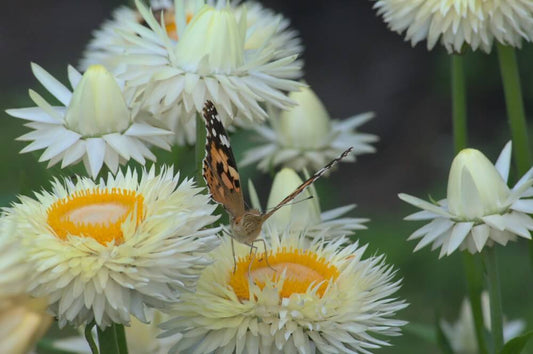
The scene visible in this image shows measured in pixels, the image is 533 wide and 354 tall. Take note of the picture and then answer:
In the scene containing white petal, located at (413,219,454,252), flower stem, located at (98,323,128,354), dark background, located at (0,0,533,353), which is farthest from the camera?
dark background, located at (0,0,533,353)

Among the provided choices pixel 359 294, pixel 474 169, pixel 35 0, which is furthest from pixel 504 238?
pixel 35 0

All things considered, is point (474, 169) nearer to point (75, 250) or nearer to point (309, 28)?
point (75, 250)

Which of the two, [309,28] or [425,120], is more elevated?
[309,28]

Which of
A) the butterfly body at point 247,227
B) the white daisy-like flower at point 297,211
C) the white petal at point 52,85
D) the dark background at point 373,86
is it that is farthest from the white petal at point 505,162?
the dark background at point 373,86

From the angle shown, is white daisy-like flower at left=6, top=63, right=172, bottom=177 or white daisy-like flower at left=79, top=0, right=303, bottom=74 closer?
white daisy-like flower at left=6, top=63, right=172, bottom=177

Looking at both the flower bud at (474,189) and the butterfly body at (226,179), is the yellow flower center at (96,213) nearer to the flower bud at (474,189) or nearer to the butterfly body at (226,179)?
the butterfly body at (226,179)

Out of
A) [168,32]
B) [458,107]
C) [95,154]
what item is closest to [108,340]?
[95,154]

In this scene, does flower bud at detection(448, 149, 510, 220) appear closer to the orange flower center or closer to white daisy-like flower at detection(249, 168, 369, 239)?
white daisy-like flower at detection(249, 168, 369, 239)

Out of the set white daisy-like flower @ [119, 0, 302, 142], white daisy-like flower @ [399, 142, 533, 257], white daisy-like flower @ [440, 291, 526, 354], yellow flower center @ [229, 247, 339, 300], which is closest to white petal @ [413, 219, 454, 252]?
white daisy-like flower @ [399, 142, 533, 257]
